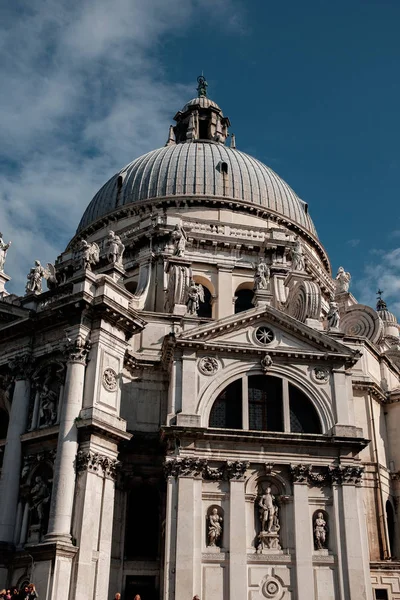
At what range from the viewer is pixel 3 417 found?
110ft

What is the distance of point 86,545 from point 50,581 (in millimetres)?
1793

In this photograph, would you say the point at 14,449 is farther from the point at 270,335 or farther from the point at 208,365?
the point at 270,335

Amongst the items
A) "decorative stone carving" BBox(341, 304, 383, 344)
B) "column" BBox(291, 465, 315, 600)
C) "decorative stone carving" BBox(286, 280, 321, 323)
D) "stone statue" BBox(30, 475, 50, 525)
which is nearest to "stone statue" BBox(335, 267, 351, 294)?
"decorative stone carving" BBox(341, 304, 383, 344)

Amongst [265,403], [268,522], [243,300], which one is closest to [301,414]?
[265,403]

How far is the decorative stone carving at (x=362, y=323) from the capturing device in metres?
41.5

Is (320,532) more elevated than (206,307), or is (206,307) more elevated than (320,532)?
Answer: (206,307)

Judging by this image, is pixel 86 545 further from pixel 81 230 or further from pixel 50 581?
pixel 81 230

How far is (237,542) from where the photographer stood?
27203 mm

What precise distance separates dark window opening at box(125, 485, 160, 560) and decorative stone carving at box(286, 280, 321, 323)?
11.4m

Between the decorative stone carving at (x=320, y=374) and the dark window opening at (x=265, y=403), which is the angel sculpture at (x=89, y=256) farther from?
the decorative stone carving at (x=320, y=374)

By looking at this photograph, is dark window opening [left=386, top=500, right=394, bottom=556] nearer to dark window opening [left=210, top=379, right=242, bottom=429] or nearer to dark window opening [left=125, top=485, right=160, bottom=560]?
dark window opening [left=210, top=379, right=242, bottom=429]

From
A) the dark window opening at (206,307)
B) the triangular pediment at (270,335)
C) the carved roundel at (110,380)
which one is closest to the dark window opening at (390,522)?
the triangular pediment at (270,335)

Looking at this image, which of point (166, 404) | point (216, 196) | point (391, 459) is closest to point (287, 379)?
point (166, 404)

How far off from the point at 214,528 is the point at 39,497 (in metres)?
6.68
